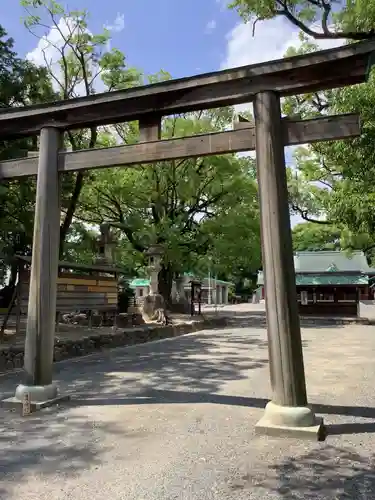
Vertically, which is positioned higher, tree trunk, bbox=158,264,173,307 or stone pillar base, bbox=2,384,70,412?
tree trunk, bbox=158,264,173,307

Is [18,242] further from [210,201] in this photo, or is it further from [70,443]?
[70,443]

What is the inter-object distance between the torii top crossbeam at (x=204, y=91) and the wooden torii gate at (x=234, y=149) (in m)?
0.01

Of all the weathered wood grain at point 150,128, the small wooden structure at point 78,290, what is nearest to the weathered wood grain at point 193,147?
the weathered wood grain at point 150,128

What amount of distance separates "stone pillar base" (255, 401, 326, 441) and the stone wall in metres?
6.47

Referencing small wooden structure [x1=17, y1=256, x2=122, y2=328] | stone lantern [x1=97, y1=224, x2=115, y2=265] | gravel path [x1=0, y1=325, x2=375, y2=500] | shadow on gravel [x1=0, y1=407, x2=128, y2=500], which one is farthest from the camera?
stone lantern [x1=97, y1=224, x2=115, y2=265]

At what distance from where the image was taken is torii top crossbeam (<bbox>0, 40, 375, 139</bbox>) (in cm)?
551

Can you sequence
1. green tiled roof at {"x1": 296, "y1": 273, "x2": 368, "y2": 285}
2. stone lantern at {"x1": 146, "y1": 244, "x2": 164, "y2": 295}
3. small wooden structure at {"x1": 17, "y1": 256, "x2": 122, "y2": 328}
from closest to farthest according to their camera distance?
small wooden structure at {"x1": 17, "y1": 256, "x2": 122, "y2": 328}
stone lantern at {"x1": 146, "y1": 244, "x2": 164, "y2": 295}
green tiled roof at {"x1": 296, "y1": 273, "x2": 368, "y2": 285}

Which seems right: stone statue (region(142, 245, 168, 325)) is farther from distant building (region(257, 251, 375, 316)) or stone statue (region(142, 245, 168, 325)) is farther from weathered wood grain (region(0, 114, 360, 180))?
weathered wood grain (region(0, 114, 360, 180))

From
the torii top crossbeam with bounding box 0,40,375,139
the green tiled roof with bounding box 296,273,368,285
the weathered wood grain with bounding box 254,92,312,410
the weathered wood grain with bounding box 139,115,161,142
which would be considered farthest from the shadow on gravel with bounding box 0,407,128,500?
the green tiled roof with bounding box 296,273,368,285

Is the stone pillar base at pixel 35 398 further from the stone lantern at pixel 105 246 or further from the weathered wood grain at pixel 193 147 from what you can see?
the stone lantern at pixel 105 246

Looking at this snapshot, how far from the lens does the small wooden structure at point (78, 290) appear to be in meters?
11.3

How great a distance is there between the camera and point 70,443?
5.06 m

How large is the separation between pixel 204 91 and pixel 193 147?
757mm

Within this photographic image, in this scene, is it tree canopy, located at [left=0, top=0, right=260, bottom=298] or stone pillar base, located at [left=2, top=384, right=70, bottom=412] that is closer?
stone pillar base, located at [left=2, top=384, right=70, bottom=412]
